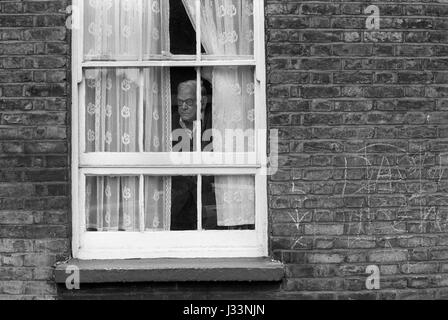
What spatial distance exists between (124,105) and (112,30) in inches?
20.7

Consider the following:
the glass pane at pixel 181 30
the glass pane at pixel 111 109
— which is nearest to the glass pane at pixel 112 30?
the glass pane at pixel 111 109

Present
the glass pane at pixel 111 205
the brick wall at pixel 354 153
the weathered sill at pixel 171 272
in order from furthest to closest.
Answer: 1. the glass pane at pixel 111 205
2. the brick wall at pixel 354 153
3. the weathered sill at pixel 171 272

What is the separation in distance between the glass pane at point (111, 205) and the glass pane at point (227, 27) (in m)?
1.13

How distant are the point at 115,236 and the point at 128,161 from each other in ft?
1.71

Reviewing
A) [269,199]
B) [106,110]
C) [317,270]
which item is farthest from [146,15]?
[317,270]

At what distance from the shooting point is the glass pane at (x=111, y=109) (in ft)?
13.9

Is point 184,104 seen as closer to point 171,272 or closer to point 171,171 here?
point 171,171

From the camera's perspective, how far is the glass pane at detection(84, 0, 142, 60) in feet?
13.9

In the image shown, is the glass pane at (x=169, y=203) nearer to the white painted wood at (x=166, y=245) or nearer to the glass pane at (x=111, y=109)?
the white painted wood at (x=166, y=245)

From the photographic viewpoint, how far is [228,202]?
4238 millimetres

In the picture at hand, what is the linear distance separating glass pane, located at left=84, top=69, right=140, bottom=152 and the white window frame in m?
0.05

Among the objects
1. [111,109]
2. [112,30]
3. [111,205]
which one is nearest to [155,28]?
[112,30]

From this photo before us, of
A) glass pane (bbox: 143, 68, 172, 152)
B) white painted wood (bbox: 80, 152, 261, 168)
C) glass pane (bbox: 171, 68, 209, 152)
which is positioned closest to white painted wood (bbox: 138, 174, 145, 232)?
white painted wood (bbox: 80, 152, 261, 168)

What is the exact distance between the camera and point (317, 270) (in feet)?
13.4
